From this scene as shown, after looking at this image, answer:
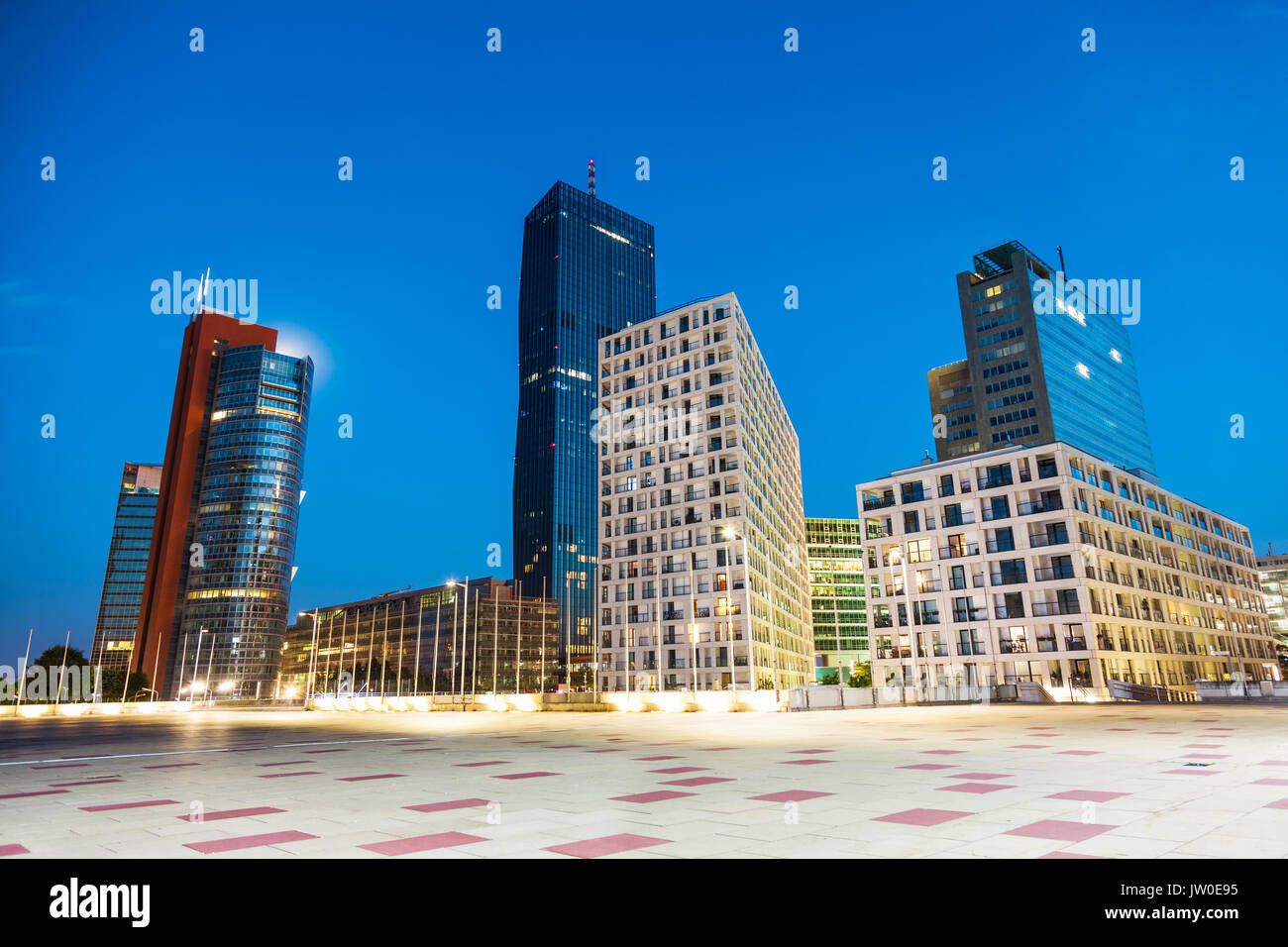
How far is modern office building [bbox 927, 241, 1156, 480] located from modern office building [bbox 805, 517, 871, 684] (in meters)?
32.7

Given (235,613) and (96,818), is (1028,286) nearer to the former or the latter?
(96,818)

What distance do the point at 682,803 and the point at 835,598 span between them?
166277mm

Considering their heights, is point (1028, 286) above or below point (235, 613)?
above

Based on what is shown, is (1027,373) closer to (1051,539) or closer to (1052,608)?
(1051,539)

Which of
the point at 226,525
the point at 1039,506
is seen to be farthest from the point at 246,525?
the point at 1039,506

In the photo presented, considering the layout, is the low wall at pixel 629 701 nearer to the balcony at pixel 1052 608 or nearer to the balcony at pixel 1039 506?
the balcony at pixel 1052 608

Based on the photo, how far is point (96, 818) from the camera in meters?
7.18

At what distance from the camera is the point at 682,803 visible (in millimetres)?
7543

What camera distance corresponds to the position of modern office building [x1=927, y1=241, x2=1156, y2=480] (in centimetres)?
15525
